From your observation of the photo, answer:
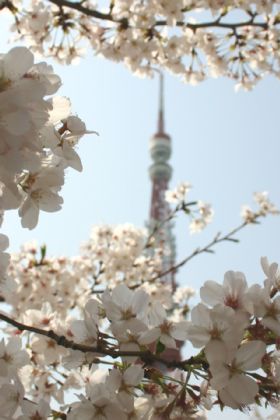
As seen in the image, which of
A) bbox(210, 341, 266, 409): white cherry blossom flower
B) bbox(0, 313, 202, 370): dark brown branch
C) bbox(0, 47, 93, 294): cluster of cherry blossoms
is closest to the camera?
bbox(0, 47, 93, 294): cluster of cherry blossoms

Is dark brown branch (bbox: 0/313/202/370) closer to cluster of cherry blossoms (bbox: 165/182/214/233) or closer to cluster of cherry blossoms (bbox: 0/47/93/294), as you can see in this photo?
cluster of cherry blossoms (bbox: 0/47/93/294)

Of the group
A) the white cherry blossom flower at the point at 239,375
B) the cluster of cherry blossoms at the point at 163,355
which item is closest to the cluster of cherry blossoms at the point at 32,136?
the cluster of cherry blossoms at the point at 163,355

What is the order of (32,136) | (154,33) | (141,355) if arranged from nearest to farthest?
(32,136)
(141,355)
(154,33)

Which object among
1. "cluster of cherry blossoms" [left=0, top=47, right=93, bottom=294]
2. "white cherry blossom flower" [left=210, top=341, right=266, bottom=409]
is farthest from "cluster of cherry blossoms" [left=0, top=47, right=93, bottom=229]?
"white cherry blossom flower" [left=210, top=341, right=266, bottom=409]

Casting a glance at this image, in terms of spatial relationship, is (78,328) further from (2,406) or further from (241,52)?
(241,52)

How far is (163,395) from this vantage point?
1465mm

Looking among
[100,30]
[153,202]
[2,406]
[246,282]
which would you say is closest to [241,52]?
[100,30]

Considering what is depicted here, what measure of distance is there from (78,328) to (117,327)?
0.15 meters

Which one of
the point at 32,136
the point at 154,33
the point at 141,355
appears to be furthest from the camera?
the point at 154,33

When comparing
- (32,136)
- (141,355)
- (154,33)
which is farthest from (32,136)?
(154,33)

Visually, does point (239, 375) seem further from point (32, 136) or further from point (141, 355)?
point (32, 136)

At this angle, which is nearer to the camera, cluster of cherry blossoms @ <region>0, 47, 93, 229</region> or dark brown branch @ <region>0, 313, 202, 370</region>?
cluster of cherry blossoms @ <region>0, 47, 93, 229</region>

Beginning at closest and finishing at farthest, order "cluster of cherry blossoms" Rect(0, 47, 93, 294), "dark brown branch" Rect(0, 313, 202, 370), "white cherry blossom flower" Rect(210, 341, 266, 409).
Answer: "cluster of cherry blossoms" Rect(0, 47, 93, 294) < "white cherry blossom flower" Rect(210, 341, 266, 409) < "dark brown branch" Rect(0, 313, 202, 370)

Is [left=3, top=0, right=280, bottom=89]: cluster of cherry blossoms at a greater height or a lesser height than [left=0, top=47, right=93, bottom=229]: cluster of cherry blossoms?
greater
